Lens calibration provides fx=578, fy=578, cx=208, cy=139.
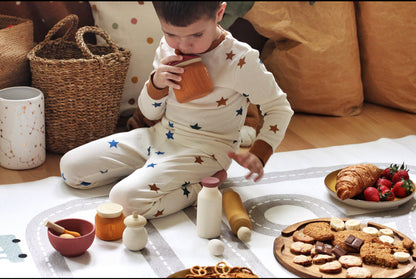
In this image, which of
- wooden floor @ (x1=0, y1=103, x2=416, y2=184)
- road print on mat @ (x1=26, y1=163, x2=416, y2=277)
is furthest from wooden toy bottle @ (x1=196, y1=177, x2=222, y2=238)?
wooden floor @ (x1=0, y1=103, x2=416, y2=184)

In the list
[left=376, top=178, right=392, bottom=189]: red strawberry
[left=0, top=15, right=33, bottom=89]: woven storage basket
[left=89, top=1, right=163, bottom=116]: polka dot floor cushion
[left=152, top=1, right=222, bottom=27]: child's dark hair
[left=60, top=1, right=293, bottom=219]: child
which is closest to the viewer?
[left=152, top=1, right=222, bottom=27]: child's dark hair

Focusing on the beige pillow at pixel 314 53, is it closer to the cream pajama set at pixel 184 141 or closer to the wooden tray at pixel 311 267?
the cream pajama set at pixel 184 141

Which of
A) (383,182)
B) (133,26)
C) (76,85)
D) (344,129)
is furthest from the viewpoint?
(344,129)

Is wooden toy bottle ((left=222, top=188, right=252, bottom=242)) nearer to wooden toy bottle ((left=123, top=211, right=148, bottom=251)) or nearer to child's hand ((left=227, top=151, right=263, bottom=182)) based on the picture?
child's hand ((left=227, top=151, right=263, bottom=182))

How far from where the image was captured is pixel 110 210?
131 centimetres

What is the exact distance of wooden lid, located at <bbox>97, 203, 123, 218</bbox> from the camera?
4.26 feet

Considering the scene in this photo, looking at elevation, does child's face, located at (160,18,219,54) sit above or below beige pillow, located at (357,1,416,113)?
above

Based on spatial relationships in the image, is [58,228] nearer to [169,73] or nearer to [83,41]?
[169,73]

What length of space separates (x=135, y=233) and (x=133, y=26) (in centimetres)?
88

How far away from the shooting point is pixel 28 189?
5.05 ft

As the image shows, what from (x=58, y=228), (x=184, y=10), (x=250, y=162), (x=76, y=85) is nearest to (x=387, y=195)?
(x=250, y=162)

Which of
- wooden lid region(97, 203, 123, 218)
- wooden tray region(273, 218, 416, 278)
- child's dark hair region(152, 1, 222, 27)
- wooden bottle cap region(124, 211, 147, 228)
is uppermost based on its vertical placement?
child's dark hair region(152, 1, 222, 27)

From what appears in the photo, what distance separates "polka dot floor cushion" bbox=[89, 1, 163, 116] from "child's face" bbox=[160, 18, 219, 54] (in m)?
0.60

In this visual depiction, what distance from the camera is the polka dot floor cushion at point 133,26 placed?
1.89m
